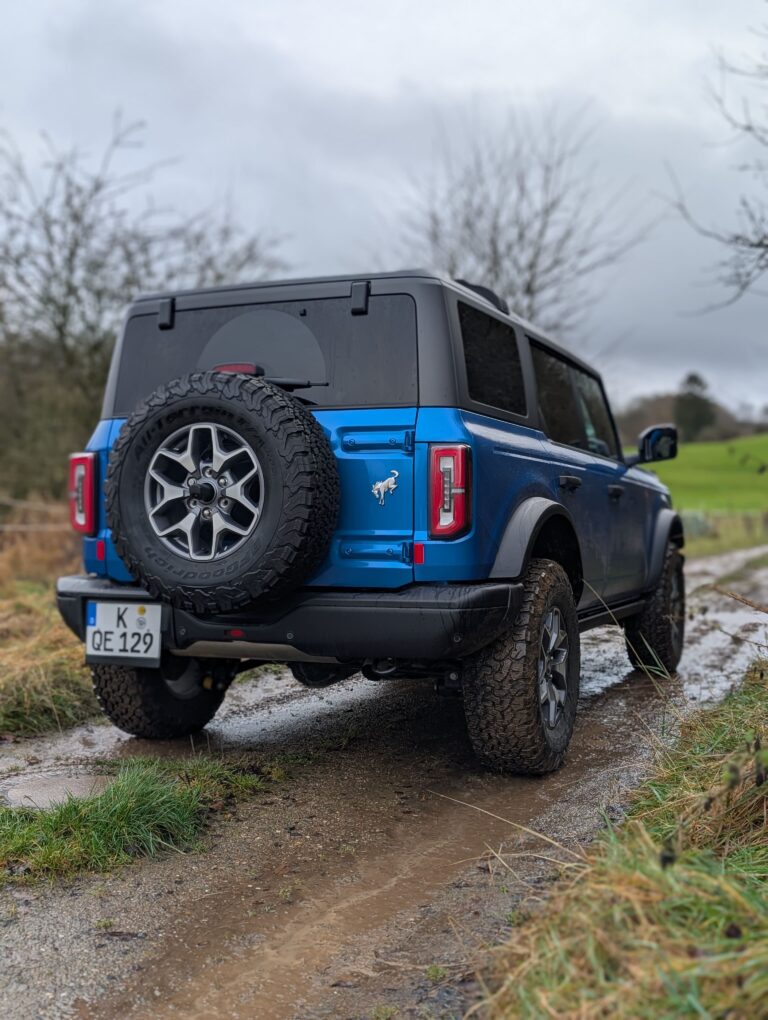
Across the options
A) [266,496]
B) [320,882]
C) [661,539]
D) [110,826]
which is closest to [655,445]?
[661,539]

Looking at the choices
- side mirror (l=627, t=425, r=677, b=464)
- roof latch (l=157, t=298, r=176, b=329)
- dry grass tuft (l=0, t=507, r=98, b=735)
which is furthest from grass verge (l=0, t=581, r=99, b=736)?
side mirror (l=627, t=425, r=677, b=464)

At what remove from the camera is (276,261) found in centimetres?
1488

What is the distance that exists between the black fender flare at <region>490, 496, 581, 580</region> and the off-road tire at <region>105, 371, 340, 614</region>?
660 millimetres

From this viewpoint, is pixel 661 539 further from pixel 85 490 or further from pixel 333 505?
pixel 85 490

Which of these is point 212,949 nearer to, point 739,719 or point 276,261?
point 739,719

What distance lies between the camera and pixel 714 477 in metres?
57.1

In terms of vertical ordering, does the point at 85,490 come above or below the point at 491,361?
below

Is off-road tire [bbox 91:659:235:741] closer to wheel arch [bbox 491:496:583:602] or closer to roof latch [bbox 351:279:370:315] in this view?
wheel arch [bbox 491:496:583:602]

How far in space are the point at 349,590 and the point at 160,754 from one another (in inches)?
55.2

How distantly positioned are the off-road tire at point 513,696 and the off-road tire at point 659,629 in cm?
239

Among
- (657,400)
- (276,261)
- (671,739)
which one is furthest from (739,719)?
(657,400)

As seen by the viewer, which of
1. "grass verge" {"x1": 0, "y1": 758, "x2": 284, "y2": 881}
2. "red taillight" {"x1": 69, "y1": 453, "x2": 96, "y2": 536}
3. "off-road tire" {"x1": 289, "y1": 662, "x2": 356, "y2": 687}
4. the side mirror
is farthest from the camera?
the side mirror

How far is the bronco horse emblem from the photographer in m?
3.61

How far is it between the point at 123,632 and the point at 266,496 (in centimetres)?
98
